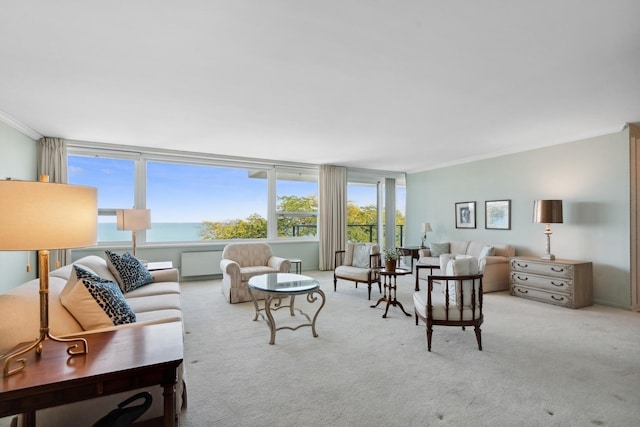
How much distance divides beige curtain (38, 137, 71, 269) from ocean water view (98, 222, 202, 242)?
2.20 feet

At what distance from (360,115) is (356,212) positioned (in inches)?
169

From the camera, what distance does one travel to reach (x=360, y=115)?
3904 millimetres

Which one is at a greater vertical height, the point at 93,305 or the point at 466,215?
the point at 466,215

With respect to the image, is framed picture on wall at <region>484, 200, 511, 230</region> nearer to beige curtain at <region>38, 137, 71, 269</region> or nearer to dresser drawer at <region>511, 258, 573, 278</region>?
dresser drawer at <region>511, 258, 573, 278</region>

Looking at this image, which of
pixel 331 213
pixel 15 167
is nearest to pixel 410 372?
pixel 331 213

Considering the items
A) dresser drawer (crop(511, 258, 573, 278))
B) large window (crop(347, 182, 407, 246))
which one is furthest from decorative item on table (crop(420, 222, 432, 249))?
dresser drawer (crop(511, 258, 573, 278))

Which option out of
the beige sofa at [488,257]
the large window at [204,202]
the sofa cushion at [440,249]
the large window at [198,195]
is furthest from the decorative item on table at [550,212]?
the large window at [204,202]

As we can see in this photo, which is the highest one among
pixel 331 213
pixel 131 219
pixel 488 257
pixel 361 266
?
pixel 331 213

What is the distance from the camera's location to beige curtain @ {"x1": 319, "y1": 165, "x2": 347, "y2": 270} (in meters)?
7.23

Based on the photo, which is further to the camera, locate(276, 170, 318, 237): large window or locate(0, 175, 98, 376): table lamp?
locate(276, 170, 318, 237): large window

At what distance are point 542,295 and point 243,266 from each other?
14.8ft

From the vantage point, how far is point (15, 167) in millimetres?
4172

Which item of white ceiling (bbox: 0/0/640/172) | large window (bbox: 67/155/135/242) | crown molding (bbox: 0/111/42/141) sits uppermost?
white ceiling (bbox: 0/0/640/172)

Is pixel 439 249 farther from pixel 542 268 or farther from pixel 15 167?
pixel 15 167
